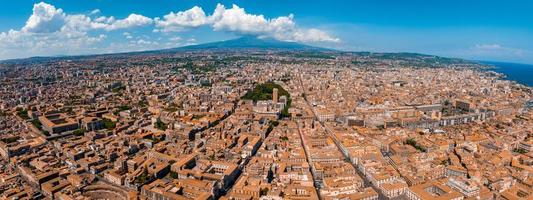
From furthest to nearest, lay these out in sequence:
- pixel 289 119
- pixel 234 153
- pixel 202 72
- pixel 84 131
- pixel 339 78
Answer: pixel 202 72 < pixel 339 78 < pixel 289 119 < pixel 84 131 < pixel 234 153

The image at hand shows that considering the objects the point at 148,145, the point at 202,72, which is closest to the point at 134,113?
the point at 148,145

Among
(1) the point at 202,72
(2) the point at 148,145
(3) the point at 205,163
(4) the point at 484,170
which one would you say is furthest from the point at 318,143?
(1) the point at 202,72

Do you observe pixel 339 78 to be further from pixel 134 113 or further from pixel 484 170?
pixel 484 170

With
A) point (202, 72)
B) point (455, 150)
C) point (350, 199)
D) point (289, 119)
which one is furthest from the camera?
point (202, 72)

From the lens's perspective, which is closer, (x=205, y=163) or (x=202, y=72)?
(x=205, y=163)

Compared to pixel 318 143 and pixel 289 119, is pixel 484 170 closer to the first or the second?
pixel 318 143

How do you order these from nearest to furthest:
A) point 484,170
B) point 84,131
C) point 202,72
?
1. point 484,170
2. point 84,131
3. point 202,72
